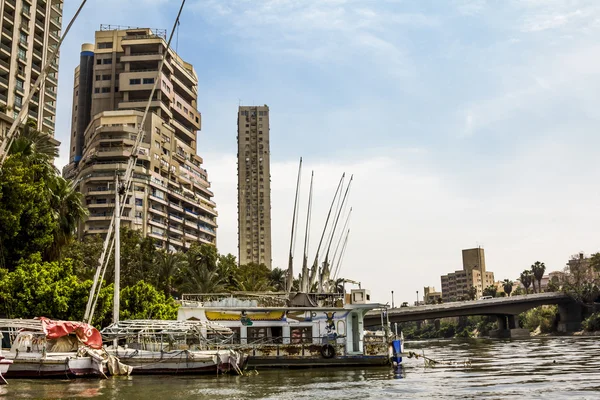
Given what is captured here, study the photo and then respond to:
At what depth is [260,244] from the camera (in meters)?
189

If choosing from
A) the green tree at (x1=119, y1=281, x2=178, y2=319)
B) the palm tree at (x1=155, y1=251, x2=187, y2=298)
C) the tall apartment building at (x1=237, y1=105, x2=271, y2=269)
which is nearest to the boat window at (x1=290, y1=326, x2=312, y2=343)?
the green tree at (x1=119, y1=281, x2=178, y2=319)

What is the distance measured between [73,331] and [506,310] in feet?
320

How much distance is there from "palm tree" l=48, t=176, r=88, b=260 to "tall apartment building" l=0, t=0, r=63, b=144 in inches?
1075

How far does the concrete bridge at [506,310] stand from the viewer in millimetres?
106750

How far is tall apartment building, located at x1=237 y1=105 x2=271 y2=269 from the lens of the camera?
18888 centimetres

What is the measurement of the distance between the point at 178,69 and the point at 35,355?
10402 centimetres

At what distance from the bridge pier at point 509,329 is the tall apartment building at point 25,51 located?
287 feet

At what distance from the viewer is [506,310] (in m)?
116

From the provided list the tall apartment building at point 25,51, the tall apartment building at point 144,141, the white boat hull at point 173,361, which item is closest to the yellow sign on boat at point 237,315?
the white boat hull at point 173,361

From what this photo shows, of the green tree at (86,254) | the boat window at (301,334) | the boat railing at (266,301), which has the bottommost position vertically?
the boat window at (301,334)

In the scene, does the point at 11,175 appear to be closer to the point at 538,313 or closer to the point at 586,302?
the point at 586,302

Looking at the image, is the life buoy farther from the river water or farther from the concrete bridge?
the concrete bridge

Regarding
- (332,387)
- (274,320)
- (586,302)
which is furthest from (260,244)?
(332,387)

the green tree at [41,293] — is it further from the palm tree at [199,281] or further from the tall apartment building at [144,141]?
the tall apartment building at [144,141]
